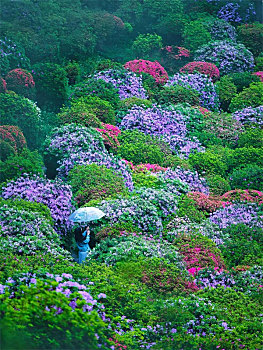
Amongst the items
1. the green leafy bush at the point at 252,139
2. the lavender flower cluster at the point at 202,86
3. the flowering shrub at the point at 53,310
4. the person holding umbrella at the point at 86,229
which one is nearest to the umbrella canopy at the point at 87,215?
the person holding umbrella at the point at 86,229

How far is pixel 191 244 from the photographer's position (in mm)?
10312

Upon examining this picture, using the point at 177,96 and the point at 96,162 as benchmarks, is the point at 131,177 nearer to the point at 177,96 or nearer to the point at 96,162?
the point at 96,162

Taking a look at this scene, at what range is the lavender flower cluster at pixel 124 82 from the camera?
18.4 metres

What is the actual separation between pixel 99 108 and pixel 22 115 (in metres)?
2.41

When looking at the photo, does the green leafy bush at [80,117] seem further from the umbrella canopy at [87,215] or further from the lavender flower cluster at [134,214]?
the umbrella canopy at [87,215]

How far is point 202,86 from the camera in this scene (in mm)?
19703

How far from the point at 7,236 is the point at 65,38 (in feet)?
44.8

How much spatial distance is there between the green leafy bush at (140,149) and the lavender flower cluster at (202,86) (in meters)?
4.68

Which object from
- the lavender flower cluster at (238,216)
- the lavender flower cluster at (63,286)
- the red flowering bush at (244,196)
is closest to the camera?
the lavender flower cluster at (63,286)

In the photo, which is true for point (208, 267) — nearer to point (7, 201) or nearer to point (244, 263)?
point (244, 263)

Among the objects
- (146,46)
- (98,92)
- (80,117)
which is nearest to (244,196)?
(80,117)

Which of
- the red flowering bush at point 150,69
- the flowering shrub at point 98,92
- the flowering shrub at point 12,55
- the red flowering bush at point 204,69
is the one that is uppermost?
the red flowering bush at point 204,69

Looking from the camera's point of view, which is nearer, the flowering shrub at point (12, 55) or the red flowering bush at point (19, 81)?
the red flowering bush at point (19, 81)

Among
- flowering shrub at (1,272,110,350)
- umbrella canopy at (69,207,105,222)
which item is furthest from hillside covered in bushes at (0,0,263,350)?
umbrella canopy at (69,207,105,222)
